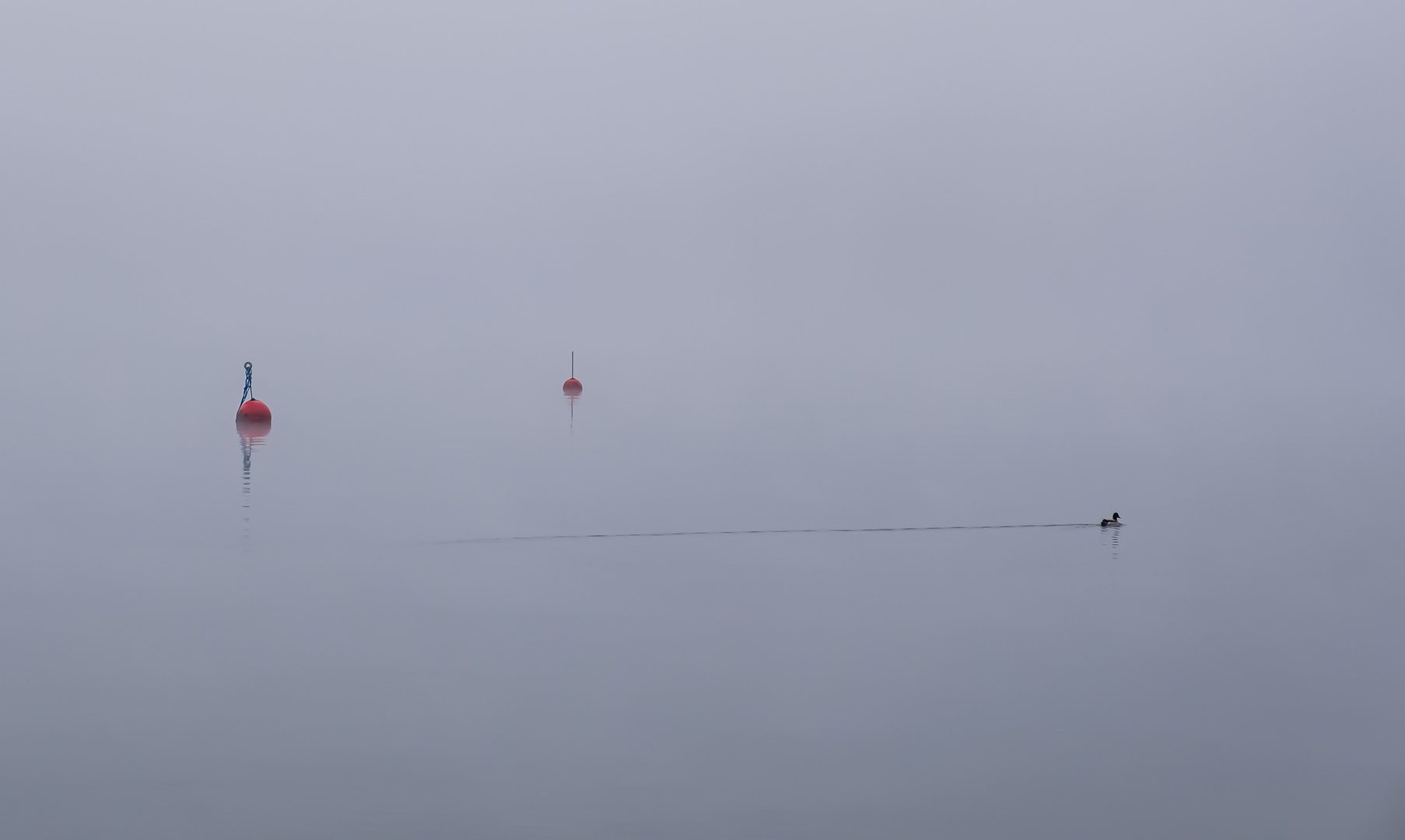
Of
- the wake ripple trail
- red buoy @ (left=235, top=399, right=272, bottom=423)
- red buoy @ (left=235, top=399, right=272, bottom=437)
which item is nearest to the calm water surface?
the wake ripple trail

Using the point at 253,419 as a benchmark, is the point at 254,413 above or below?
above

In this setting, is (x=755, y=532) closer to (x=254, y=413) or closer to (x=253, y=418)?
(x=253, y=418)

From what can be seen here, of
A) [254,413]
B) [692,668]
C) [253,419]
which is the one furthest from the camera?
[254,413]

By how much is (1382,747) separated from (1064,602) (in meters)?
9.96

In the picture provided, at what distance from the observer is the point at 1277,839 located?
17141 millimetres

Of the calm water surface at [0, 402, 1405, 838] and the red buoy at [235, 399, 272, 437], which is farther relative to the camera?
the red buoy at [235, 399, 272, 437]

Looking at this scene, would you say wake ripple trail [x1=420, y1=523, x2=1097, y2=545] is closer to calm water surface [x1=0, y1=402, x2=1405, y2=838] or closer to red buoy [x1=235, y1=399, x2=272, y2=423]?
calm water surface [x1=0, y1=402, x2=1405, y2=838]

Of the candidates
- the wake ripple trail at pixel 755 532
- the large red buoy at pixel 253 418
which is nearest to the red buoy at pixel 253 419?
the large red buoy at pixel 253 418

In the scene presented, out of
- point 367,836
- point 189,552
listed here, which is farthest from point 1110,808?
point 189,552

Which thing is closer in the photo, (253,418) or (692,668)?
(692,668)

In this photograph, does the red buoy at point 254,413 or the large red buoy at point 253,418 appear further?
the red buoy at point 254,413

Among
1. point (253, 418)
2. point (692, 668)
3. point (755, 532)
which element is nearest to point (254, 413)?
point (253, 418)

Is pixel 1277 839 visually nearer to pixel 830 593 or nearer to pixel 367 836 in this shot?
pixel 367 836

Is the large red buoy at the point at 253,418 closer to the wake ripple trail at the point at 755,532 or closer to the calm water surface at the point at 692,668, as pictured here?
the calm water surface at the point at 692,668
